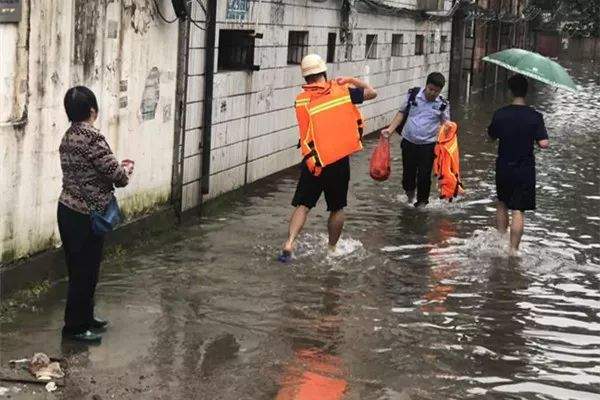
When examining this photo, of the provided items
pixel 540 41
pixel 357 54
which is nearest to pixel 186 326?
pixel 357 54

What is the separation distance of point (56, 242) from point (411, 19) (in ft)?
46.4

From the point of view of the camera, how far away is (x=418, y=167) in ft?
35.8

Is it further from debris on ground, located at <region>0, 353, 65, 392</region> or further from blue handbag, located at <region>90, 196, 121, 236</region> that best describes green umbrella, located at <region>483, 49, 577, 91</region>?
debris on ground, located at <region>0, 353, 65, 392</region>

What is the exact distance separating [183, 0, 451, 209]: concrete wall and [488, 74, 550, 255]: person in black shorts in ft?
9.78

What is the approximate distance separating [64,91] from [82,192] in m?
1.61

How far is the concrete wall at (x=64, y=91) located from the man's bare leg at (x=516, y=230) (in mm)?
3257

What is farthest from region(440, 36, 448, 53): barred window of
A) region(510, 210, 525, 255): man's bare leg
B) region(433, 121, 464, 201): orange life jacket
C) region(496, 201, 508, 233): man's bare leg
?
Result: region(510, 210, 525, 255): man's bare leg

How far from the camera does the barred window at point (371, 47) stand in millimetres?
16922

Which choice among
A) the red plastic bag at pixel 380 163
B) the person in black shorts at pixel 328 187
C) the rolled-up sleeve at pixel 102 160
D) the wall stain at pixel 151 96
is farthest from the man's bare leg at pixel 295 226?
the rolled-up sleeve at pixel 102 160

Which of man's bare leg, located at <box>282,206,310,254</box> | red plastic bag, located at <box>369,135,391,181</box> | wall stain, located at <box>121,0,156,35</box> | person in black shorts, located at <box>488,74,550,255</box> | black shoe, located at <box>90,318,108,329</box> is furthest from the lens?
red plastic bag, located at <box>369,135,391,181</box>

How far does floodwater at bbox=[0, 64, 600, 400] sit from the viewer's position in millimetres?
5512

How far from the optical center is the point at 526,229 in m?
10.1

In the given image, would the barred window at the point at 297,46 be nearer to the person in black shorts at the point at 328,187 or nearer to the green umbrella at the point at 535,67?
the green umbrella at the point at 535,67

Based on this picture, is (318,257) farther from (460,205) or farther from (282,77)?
(282,77)
